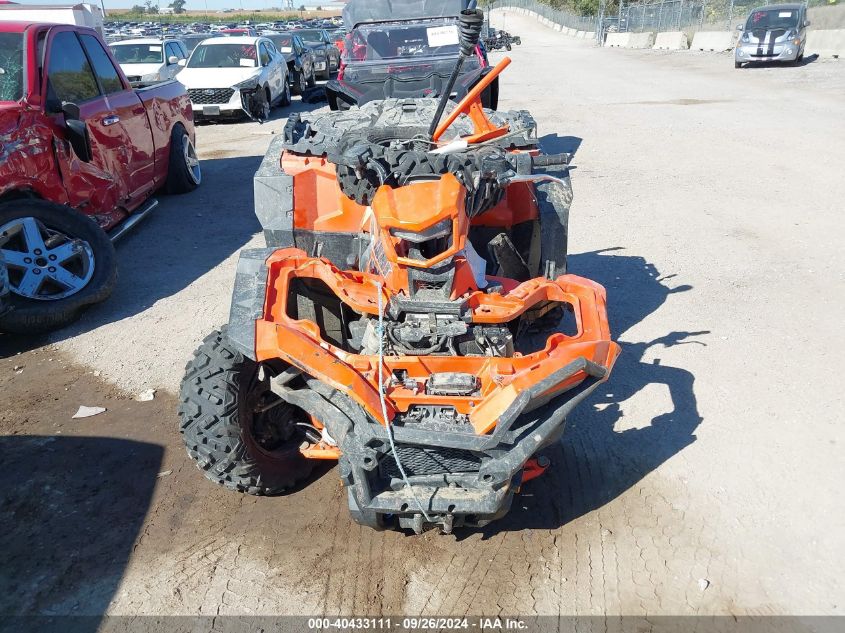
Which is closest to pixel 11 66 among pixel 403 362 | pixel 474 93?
pixel 474 93

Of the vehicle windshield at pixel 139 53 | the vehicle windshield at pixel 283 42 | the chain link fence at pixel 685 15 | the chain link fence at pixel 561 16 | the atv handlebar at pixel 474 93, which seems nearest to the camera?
the atv handlebar at pixel 474 93

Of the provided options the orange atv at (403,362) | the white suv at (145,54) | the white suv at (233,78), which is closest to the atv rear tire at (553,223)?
the orange atv at (403,362)

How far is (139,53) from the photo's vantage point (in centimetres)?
1602

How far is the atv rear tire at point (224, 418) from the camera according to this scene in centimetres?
319

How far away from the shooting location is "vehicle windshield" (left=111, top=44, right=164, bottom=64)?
15.8m

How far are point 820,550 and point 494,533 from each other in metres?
1.42

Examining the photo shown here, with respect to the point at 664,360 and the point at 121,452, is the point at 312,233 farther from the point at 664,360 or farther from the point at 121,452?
the point at 664,360

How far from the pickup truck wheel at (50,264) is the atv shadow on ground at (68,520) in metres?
1.47

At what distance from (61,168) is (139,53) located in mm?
11565

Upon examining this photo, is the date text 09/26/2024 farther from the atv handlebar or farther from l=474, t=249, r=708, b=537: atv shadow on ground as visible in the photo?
the atv handlebar

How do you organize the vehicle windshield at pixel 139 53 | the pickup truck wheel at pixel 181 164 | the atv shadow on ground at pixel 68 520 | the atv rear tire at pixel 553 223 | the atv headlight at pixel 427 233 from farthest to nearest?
the vehicle windshield at pixel 139 53 → the pickup truck wheel at pixel 181 164 → the atv rear tire at pixel 553 223 → the atv headlight at pixel 427 233 → the atv shadow on ground at pixel 68 520

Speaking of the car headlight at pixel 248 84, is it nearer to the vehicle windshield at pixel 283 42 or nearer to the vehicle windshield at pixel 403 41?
the vehicle windshield at pixel 403 41

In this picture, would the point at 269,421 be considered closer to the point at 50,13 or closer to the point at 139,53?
the point at 50,13

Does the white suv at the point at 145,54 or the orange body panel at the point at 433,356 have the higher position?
the white suv at the point at 145,54
